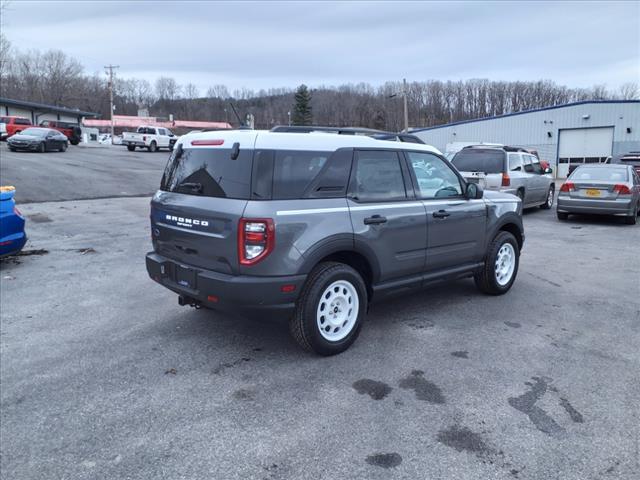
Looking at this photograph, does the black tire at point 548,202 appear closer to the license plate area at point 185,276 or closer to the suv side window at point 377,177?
the suv side window at point 377,177

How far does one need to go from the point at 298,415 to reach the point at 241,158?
1.99 meters

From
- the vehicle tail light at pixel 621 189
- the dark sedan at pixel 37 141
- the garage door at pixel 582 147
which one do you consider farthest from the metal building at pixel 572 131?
the dark sedan at pixel 37 141

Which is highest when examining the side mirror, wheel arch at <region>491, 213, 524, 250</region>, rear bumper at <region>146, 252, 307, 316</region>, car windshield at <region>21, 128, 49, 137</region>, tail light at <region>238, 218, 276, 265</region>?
car windshield at <region>21, 128, 49, 137</region>

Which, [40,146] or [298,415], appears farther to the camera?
[40,146]

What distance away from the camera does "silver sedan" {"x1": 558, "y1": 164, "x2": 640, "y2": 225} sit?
12.0m

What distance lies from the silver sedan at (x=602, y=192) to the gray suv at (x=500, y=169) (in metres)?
1.08

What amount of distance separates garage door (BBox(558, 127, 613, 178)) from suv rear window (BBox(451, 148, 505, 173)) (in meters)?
23.5

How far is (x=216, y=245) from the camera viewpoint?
3.96 meters

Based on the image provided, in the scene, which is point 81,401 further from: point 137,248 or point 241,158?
point 137,248

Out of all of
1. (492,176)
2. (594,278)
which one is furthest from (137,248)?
(492,176)

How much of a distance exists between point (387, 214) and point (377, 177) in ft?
1.20

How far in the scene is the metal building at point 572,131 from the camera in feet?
102

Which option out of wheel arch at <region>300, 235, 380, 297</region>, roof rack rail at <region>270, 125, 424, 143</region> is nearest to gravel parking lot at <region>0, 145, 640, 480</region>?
wheel arch at <region>300, 235, 380, 297</region>

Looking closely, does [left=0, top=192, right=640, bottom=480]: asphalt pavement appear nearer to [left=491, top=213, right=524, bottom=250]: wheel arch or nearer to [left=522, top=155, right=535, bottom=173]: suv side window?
[left=491, top=213, right=524, bottom=250]: wheel arch
